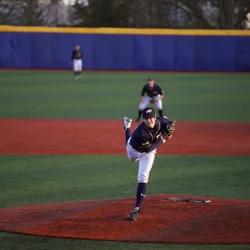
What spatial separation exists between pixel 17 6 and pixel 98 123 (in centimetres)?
4666

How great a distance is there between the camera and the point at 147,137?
31.2 ft

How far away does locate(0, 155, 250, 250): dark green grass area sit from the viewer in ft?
40.8

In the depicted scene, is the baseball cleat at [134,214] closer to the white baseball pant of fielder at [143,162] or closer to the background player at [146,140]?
the background player at [146,140]

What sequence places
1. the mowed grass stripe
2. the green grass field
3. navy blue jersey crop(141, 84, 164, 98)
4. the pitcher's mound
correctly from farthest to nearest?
navy blue jersey crop(141, 84, 164, 98) → the mowed grass stripe → the green grass field → the pitcher's mound

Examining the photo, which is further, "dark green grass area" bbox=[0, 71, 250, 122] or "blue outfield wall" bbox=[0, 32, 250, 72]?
"blue outfield wall" bbox=[0, 32, 250, 72]

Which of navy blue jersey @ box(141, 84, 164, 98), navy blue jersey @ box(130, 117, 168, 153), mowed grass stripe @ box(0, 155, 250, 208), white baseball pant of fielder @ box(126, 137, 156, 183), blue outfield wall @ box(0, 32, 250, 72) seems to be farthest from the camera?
blue outfield wall @ box(0, 32, 250, 72)

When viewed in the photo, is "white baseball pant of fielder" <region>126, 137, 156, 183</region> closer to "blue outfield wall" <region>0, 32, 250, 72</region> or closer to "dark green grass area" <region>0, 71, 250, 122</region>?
"dark green grass area" <region>0, 71, 250, 122</region>

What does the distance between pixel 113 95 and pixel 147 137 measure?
22.5 metres

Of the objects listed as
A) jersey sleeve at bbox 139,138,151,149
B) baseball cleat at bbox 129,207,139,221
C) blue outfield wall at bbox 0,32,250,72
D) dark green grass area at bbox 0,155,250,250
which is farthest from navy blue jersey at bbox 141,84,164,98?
blue outfield wall at bbox 0,32,250,72

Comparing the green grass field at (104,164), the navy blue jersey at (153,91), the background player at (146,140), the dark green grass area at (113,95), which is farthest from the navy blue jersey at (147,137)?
the dark green grass area at (113,95)

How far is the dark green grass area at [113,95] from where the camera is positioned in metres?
25.2

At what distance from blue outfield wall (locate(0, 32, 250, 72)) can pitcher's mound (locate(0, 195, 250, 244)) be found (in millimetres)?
35625

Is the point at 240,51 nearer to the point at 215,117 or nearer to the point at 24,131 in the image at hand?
the point at 215,117

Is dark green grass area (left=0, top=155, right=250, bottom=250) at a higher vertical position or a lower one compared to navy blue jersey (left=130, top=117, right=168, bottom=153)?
lower
